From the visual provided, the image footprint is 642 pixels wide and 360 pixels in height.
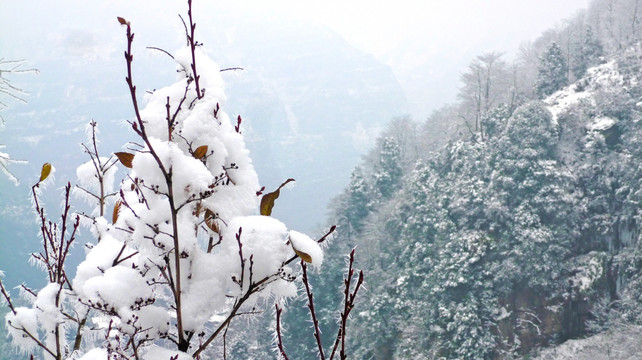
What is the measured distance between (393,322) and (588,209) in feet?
31.5

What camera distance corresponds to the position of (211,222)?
132 centimetres

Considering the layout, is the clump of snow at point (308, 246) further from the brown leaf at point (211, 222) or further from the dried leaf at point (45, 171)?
the dried leaf at point (45, 171)

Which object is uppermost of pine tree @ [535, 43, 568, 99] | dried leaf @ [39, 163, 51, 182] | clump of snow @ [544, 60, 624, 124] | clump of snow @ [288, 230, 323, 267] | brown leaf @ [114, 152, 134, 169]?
pine tree @ [535, 43, 568, 99]

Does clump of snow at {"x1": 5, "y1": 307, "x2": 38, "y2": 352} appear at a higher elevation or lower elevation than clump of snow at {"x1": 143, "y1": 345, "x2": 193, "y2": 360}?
higher

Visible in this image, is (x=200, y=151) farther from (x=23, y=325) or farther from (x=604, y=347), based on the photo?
(x=604, y=347)

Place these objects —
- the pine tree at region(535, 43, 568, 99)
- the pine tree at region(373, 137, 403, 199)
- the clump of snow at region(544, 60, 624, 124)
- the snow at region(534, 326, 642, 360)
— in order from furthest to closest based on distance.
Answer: the pine tree at region(373, 137, 403, 199)
the pine tree at region(535, 43, 568, 99)
the clump of snow at region(544, 60, 624, 124)
the snow at region(534, 326, 642, 360)

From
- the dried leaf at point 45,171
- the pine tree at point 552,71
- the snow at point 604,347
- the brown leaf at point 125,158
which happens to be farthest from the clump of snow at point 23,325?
the pine tree at point 552,71

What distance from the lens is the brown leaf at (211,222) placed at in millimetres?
1299

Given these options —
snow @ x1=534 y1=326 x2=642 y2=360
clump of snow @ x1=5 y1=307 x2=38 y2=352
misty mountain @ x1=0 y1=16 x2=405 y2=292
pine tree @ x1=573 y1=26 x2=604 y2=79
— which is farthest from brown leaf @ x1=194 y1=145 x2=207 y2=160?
misty mountain @ x1=0 y1=16 x2=405 y2=292

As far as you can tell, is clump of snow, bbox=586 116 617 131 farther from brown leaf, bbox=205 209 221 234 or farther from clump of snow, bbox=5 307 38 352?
clump of snow, bbox=5 307 38 352

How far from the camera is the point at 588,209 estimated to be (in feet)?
62.5

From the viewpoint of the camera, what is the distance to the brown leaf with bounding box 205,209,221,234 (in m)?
1.30

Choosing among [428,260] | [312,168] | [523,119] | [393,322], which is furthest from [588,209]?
[312,168]

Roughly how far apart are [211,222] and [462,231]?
19620mm
